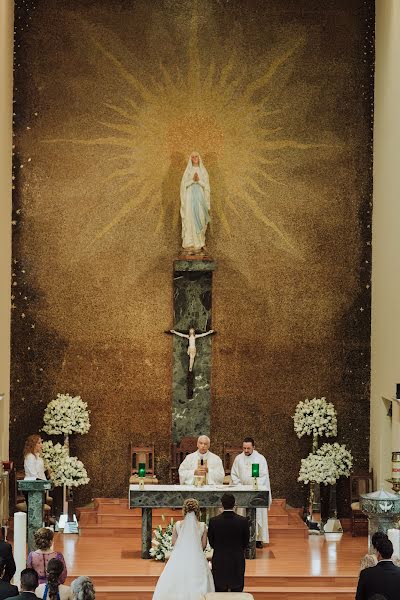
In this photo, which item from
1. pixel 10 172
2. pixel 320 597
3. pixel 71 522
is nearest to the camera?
pixel 320 597

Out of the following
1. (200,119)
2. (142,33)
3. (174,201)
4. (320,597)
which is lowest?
(320,597)

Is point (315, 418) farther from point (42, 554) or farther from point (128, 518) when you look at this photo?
point (42, 554)

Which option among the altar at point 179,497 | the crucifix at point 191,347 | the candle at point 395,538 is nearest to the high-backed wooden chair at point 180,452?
the crucifix at point 191,347

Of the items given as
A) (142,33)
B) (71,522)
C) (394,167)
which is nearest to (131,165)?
(142,33)

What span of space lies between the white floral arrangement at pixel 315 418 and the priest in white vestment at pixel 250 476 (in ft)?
5.96

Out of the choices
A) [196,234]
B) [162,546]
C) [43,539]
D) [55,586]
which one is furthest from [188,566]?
[196,234]

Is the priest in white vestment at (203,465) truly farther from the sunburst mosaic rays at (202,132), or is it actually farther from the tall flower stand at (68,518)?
the sunburst mosaic rays at (202,132)

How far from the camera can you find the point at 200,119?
18766mm

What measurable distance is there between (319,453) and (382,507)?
18.0ft

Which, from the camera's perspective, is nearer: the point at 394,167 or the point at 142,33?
the point at 394,167

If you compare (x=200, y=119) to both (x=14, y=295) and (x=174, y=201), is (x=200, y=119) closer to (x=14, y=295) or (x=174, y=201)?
(x=174, y=201)

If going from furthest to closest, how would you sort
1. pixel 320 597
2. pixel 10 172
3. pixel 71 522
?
pixel 10 172, pixel 71 522, pixel 320 597

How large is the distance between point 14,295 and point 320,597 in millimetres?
6854

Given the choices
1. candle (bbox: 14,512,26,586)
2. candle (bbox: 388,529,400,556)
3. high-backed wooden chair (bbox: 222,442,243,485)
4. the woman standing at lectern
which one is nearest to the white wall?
high-backed wooden chair (bbox: 222,442,243,485)
